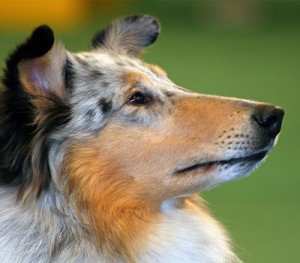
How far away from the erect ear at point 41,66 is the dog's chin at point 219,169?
1.85ft

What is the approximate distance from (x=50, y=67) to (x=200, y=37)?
21.7ft

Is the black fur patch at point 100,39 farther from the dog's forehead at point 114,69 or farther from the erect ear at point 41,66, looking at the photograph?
the erect ear at point 41,66

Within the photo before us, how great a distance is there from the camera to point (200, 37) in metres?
9.19

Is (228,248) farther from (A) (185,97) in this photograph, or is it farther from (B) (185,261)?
(A) (185,97)

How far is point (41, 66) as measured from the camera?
8.82 feet

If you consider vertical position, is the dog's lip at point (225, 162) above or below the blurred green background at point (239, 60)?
above

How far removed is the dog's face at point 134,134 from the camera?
267 centimetres

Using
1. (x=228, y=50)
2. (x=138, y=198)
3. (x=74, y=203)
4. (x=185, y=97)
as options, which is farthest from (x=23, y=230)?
(x=228, y=50)

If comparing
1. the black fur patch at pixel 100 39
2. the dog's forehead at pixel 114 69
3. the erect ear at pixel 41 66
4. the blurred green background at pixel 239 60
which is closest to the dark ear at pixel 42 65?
the erect ear at pixel 41 66

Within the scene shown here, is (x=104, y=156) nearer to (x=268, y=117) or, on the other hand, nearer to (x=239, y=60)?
(x=268, y=117)

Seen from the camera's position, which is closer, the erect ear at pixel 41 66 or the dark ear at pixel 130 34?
the erect ear at pixel 41 66

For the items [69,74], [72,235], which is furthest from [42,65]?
[72,235]

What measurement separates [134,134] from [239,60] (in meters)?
5.56

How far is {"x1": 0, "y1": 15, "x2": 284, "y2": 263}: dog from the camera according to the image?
2643 millimetres
